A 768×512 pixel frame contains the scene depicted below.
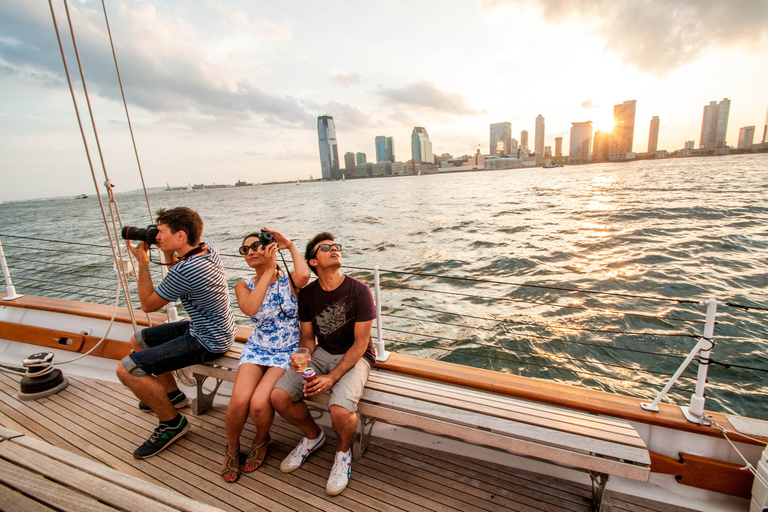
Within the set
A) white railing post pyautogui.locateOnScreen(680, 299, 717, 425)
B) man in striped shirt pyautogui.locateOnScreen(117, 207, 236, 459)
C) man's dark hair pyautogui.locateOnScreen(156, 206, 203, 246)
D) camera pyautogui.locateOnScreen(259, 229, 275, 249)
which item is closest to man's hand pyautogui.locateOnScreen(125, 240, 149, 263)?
man in striped shirt pyautogui.locateOnScreen(117, 207, 236, 459)

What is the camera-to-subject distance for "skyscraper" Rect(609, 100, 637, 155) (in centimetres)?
7675

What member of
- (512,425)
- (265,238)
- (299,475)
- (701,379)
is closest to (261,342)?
(265,238)

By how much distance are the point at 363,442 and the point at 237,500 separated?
0.71 meters

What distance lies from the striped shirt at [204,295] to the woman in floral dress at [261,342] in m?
0.19

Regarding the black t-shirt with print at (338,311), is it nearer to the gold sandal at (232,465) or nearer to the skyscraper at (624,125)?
the gold sandal at (232,465)

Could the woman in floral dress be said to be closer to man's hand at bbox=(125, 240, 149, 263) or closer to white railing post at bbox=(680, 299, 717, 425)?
man's hand at bbox=(125, 240, 149, 263)

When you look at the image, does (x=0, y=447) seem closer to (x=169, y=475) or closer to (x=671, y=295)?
(x=169, y=475)

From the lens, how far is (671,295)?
19.4 ft

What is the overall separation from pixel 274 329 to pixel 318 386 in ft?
1.61

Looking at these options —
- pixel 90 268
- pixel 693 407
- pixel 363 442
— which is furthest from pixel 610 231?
pixel 90 268

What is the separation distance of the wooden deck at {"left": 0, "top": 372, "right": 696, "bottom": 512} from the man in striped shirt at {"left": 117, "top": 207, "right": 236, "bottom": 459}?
202 mm

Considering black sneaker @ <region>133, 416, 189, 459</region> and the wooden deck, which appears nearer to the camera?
the wooden deck

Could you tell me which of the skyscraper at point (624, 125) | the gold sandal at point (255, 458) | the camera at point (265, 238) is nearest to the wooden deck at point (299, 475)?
the gold sandal at point (255, 458)

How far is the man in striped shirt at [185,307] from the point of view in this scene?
6.78 feet
